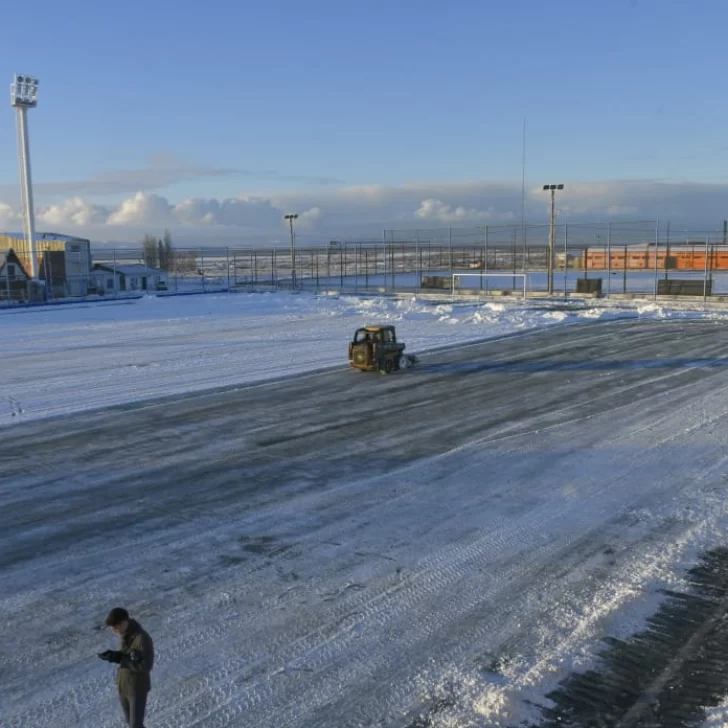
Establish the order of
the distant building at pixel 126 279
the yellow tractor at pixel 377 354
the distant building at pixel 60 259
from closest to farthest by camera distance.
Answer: the yellow tractor at pixel 377 354 < the distant building at pixel 60 259 < the distant building at pixel 126 279

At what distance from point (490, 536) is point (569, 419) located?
7.40 meters

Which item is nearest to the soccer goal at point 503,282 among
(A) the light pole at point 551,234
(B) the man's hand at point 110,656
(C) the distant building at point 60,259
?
(A) the light pole at point 551,234

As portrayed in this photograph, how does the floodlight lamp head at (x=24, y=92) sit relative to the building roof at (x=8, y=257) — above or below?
above

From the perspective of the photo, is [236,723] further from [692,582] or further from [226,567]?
[692,582]

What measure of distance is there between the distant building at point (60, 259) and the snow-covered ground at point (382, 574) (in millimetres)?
45954

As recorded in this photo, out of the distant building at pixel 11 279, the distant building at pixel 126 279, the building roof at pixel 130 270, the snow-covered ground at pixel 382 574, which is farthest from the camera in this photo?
the building roof at pixel 130 270

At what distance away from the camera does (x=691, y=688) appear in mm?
6598

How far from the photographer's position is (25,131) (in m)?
63.1

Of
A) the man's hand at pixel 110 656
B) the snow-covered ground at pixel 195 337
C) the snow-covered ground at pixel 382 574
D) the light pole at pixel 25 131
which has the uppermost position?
the light pole at pixel 25 131

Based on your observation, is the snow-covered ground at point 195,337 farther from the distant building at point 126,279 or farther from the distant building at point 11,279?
the distant building at point 126,279

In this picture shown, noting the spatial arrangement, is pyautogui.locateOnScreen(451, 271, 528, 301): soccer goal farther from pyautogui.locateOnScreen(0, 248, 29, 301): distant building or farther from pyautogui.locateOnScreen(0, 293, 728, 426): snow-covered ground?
pyautogui.locateOnScreen(0, 248, 29, 301): distant building

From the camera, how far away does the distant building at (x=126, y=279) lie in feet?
219

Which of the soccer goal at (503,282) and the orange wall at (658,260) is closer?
the soccer goal at (503,282)

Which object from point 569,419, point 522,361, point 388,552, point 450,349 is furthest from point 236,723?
point 450,349
